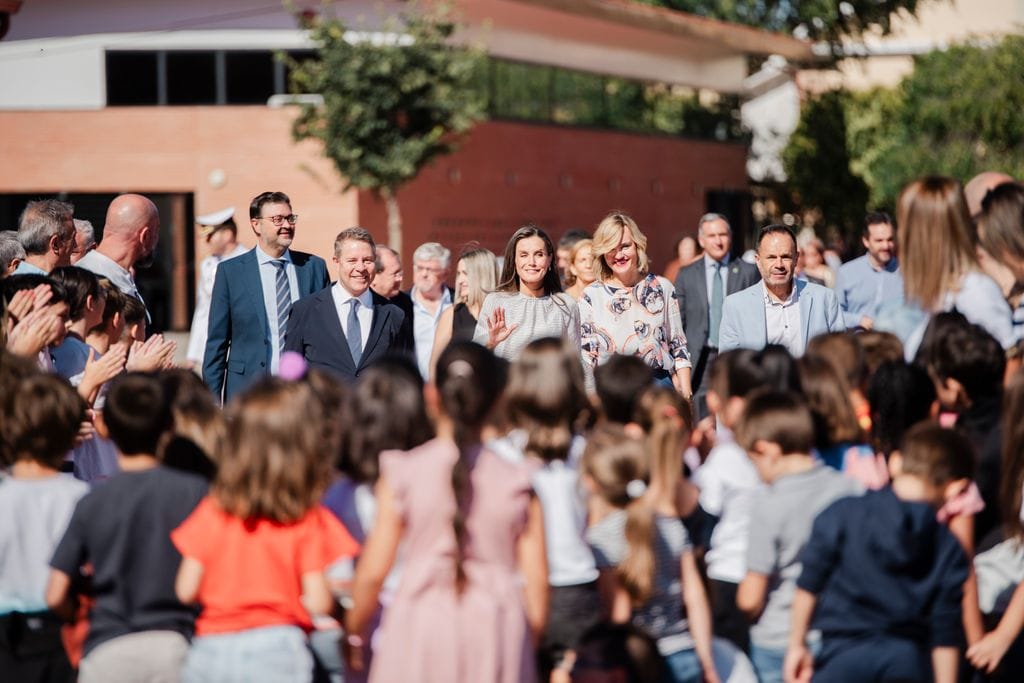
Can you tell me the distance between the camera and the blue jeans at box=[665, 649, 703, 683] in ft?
16.8

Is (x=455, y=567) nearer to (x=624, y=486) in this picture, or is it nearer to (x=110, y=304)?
(x=624, y=486)

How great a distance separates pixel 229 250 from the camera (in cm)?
1308

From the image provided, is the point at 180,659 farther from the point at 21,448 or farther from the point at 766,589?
the point at 766,589

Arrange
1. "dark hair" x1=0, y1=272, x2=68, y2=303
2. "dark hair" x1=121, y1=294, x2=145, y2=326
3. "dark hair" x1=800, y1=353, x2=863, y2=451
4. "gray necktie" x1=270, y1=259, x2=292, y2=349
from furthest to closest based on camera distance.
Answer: "gray necktie" x1=270, y1=259, x2=292, y2=349, "dark hair" x1=121, y1=294, x2=145, y2=326, "dark hair" x1=0, y1=272, x2=68, y2=303, "dark hair" x1=800, y1=353, x2=863, y2=451

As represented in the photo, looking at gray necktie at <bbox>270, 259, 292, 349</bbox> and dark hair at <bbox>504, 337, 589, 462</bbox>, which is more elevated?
gray necktie at <bbox>270, 259, 292, 349</bbox>

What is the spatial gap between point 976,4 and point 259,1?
38.7 meters

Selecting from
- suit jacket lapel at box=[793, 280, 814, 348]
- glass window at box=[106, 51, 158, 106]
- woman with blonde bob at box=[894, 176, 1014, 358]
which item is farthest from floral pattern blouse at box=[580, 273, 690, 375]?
glass window at box=[106, 51, 158, 106]

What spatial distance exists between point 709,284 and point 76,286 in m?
6.55

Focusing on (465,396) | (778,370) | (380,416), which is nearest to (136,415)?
(380,416)

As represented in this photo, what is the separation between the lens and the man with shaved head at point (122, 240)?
8758 mm

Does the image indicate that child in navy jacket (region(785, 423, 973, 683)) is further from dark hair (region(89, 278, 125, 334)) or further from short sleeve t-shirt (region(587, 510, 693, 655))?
dark hair (region(89, 278, 125, 334))

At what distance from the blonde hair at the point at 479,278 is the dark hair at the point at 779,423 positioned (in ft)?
15.0

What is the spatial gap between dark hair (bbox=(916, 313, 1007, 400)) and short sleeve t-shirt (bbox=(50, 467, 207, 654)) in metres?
2.77

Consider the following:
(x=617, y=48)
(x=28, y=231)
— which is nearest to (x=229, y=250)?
(x=28, y=231)
